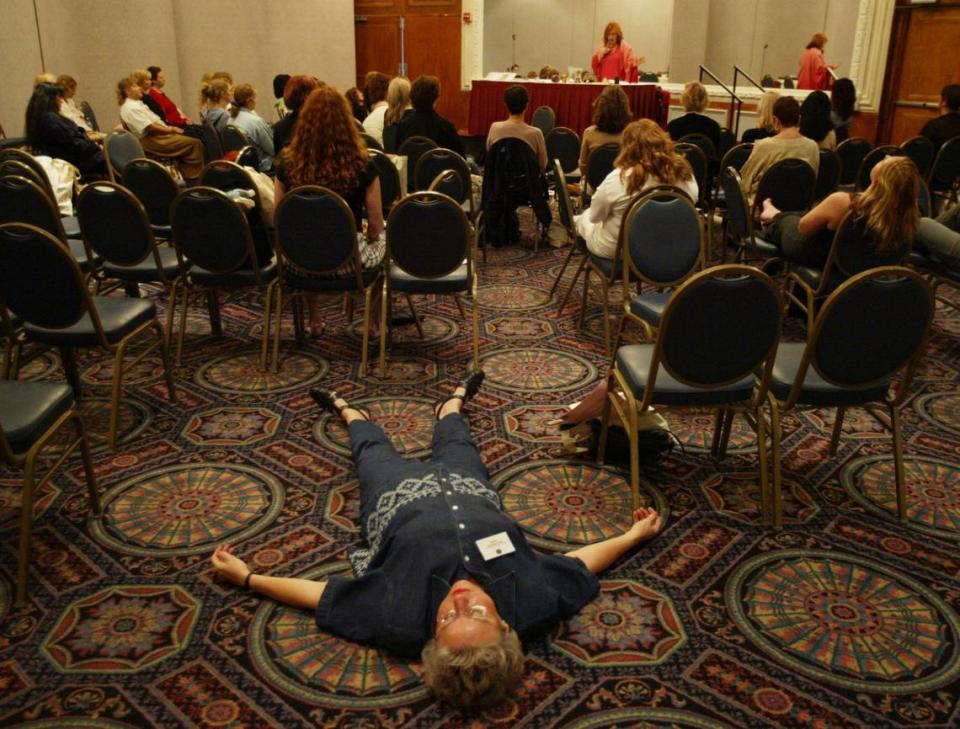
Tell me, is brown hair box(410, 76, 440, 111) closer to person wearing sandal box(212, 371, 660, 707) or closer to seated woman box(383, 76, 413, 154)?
seated woman box(383, 76, 413, 154)

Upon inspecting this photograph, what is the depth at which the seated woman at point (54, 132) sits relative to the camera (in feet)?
21.1

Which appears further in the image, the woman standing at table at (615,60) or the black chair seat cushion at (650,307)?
the woman standing at table at (615,60)

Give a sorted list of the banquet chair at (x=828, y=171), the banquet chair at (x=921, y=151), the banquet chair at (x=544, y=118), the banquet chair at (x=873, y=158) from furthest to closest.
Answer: the banquet chair at (x=544, y=118) → the banquet chair at (x=921, y=151) → the banquet chair at (x=873, y=158) → the banquet chair at (x=828, y=171)

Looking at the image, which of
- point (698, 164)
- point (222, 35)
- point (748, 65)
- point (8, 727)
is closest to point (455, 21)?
point (222, 35)

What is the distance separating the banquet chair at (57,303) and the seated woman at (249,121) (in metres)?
3.83

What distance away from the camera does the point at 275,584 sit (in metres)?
2.42

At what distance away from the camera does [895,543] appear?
2.80m

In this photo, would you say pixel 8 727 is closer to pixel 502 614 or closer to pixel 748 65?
pixel 502 614

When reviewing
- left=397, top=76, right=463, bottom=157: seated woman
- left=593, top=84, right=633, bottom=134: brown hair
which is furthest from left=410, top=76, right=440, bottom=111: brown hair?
left=593, top=84, right=633, bottom=134: brown hair

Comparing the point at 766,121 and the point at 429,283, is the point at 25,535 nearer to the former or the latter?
the point at 429,283

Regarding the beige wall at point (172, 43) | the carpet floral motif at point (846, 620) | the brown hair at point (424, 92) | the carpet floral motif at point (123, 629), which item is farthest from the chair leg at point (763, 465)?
the beige wall at point (172, 43)

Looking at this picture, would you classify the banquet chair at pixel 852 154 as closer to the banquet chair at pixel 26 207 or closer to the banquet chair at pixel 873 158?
the banquet chair at pixel 873 158

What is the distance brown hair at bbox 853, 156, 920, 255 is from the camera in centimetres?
334

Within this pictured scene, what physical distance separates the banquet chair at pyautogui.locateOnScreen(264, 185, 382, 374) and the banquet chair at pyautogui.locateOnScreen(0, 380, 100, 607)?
4.86 feet
